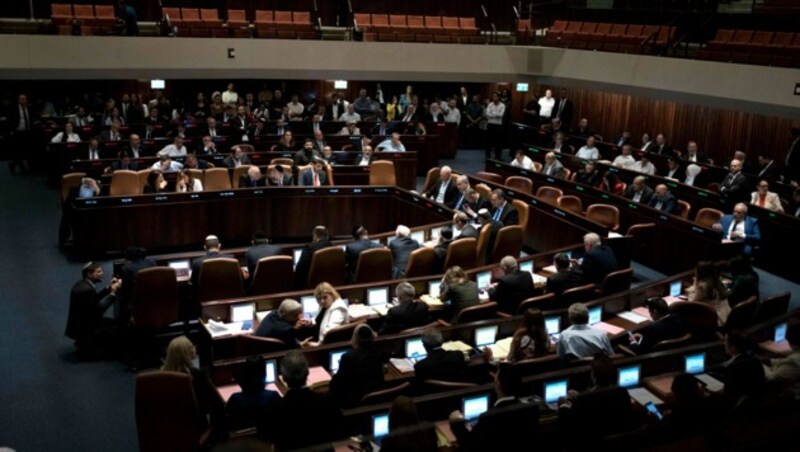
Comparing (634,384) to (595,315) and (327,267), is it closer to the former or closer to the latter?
(595,315)

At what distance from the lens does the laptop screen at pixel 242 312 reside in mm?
7645

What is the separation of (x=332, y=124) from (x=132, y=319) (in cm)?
1028

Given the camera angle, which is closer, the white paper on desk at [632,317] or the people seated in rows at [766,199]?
the white paper on desk at [632,317]

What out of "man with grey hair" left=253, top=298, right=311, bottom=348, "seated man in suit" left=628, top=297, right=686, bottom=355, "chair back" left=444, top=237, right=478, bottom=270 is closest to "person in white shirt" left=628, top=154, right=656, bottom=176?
"chair back" left=444, top=237, right=478, bottom=270

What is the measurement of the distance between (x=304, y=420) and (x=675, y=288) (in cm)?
505

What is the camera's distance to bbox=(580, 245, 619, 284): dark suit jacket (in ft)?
29.6

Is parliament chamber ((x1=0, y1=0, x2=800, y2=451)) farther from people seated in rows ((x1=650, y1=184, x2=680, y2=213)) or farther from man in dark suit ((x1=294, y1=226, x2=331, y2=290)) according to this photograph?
people seated in rows ((x1=650, y1=184, x2=680, y2=213))

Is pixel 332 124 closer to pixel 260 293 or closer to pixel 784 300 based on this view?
pixel 260 293

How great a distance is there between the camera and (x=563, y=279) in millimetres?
8484

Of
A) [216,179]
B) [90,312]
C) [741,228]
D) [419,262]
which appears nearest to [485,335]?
[419,262]

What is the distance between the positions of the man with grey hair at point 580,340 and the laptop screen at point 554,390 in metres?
0.55

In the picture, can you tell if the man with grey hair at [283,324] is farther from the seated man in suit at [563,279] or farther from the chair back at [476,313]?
the seated man in suit at [563,279]

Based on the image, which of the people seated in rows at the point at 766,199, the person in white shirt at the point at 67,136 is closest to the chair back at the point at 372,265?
the people seated in rows at the point at 766,199

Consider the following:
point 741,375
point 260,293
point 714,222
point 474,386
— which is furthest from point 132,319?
point 714,222
